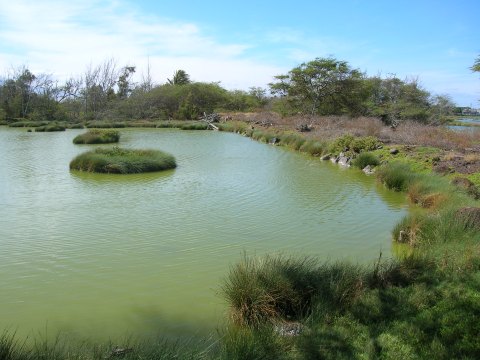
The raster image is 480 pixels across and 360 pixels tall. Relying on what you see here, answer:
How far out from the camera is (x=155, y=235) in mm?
7852

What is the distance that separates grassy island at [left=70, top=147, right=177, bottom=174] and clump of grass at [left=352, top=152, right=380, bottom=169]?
6885mm

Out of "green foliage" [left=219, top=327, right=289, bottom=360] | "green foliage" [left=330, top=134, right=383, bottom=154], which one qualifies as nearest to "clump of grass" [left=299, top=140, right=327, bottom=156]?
"green foliage" [left=330, top=134, right=383, bottom=154]

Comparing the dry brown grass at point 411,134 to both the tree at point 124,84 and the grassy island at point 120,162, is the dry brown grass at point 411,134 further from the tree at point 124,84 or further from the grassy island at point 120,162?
the tree at point 124,84

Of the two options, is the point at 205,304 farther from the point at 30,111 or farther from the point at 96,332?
the point at 30,111

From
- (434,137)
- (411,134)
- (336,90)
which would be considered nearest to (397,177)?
(434,137)

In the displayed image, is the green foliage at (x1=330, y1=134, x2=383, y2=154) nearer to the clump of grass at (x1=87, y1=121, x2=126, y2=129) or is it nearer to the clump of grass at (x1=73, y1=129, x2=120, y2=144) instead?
the clump of grass at (x1=73, y1=129, x2=120, y2=144)

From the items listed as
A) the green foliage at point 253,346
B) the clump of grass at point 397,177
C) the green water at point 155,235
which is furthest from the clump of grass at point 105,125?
the green foliage at point 253,346

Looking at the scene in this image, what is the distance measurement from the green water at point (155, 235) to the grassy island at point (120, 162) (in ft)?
1.87

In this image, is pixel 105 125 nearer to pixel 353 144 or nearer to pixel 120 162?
pixel 120 162

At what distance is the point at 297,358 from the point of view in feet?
11.9

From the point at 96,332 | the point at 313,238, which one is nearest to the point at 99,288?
the point at 96,332

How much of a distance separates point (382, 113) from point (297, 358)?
2890 cm

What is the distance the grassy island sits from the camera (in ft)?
48.4

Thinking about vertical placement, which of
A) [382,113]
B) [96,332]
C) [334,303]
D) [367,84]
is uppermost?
[367,84]
